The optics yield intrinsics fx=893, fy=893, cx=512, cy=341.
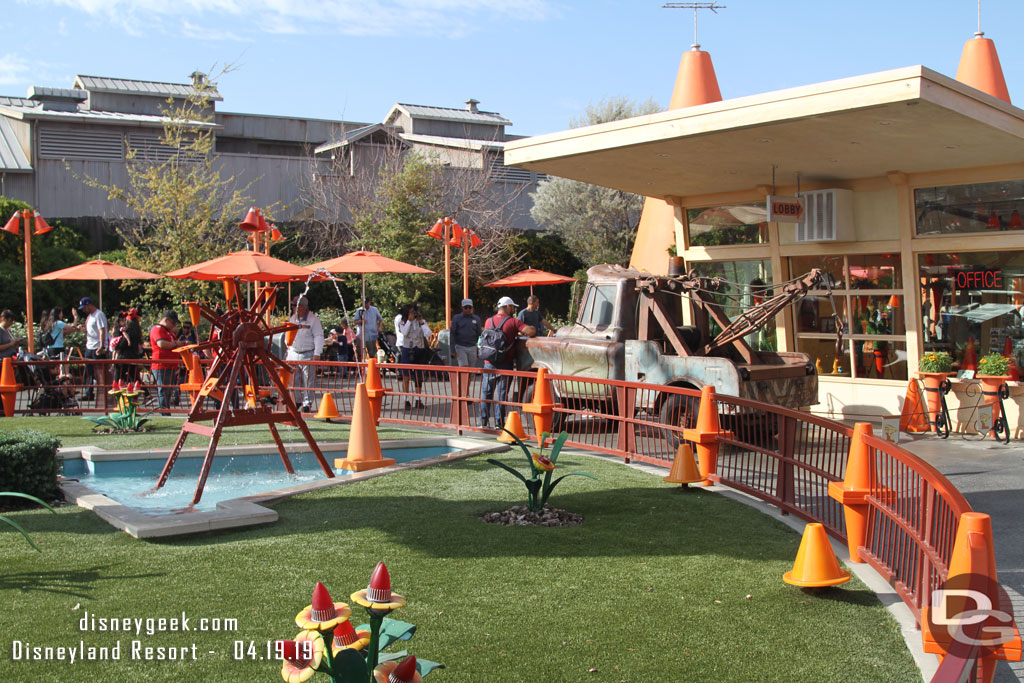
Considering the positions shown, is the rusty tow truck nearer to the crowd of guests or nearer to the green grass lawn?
the crowd of guests

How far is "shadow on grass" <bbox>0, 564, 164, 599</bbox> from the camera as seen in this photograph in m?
5.54

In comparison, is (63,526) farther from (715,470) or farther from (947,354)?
(947,354)

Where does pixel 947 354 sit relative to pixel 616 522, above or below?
above

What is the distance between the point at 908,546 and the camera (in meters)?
5.41

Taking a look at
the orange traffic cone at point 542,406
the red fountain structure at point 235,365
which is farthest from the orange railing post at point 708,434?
the red fountain structure at point 235,365

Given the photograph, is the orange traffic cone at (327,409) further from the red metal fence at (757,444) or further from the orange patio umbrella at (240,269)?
the orange patio umbrella at (240,269)

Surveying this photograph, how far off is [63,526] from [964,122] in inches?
409

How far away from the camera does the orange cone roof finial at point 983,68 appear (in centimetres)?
1539

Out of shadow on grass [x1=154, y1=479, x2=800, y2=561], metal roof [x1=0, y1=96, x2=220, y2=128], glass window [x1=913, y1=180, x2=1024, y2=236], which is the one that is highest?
metal roof [x1=0, y1=96, x2=220, y2=128]

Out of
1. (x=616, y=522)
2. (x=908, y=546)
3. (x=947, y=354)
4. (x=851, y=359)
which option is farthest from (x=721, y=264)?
(x=908, y=546)

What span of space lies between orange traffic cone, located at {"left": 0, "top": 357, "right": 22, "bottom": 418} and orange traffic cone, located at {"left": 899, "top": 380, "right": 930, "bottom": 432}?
1429cm

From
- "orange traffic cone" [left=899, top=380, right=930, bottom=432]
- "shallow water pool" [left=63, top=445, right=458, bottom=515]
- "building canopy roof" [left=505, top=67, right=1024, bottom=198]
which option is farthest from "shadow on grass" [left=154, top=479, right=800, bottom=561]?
"orange traffic cone" [left=899, top=380, right=930, bottom=432]

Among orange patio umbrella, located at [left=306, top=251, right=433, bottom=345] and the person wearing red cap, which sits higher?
orange patio umbrella, located at [left=306, top=251, right=433, bottom=345]

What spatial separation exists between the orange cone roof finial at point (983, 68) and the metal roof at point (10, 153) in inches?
1122
